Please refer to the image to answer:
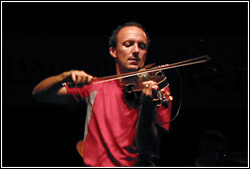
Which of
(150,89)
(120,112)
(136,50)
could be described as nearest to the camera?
(150,89)

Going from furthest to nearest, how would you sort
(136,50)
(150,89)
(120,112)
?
1. (136,50)
2. (120,112)
3. (150,89)

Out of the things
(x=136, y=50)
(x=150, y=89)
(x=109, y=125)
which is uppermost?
(x=136, y=50)

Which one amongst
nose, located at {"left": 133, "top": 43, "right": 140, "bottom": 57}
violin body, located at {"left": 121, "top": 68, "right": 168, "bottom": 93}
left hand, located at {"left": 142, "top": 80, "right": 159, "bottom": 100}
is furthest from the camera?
nose, located at {"left": 133, "top": 43, "right": 140, "bottom": 57}

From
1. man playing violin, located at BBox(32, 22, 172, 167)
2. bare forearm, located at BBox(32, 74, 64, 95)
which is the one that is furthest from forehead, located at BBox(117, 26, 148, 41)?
bare forearm, located at BBox(32, 74, 64, 95)

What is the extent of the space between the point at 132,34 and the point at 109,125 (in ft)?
1.96

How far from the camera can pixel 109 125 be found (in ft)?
6.13

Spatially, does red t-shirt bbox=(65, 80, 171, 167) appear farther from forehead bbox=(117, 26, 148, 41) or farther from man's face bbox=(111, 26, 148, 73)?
forehead bbox=(117, 26, 148, 41)

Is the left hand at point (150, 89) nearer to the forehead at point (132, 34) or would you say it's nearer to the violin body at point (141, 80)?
the violin body at point (141, 80)

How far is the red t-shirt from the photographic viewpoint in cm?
179

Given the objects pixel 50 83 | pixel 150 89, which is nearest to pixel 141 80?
pixel 150 89

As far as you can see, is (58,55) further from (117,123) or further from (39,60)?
(117,123)

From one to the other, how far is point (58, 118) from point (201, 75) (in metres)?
1.38

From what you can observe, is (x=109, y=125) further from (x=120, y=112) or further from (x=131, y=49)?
(x=131, y=49)

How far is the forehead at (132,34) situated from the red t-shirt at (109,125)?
298 millimetres
